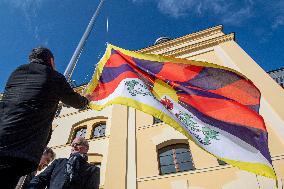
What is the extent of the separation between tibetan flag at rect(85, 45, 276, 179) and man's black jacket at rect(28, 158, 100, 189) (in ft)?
5.48

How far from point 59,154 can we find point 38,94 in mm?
11170

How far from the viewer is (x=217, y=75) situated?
5.60 m

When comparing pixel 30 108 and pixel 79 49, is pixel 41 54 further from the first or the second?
pixel 79 49

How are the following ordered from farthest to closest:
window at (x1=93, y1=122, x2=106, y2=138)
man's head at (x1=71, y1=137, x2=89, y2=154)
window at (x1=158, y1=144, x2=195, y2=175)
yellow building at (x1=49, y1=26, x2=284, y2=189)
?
window at (x1=93, y1=122, x2=106, y2=138) < window at (x1=158, y1=144, x2=195, y2=175) < yellow building at (x1=49, y1=26, x2=284, y2=189) < man's head at (x1=71, y1=137, x2=89, y2=154)

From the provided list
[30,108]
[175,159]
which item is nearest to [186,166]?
[175,159]

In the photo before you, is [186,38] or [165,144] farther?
[186,38]

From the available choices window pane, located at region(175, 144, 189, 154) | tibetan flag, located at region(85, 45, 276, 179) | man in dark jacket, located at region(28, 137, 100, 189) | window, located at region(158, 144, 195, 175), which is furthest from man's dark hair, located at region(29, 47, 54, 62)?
window pane, located at region(175, 144, 189, 154)

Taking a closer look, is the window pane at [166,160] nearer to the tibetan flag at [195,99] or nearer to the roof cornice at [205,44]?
the tibetan flag at [195,99]

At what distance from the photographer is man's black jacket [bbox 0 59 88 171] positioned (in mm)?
1947

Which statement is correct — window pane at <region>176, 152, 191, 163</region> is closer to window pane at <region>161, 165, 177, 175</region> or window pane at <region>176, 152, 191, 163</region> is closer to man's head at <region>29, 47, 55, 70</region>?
window pane at <region>161, 165, 177, 175</region>

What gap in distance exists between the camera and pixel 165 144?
1070cm

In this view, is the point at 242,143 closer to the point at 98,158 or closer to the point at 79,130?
the point at 98,158

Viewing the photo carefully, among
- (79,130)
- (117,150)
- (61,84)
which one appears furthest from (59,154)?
(61,84)

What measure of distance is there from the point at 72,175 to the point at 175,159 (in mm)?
7487
